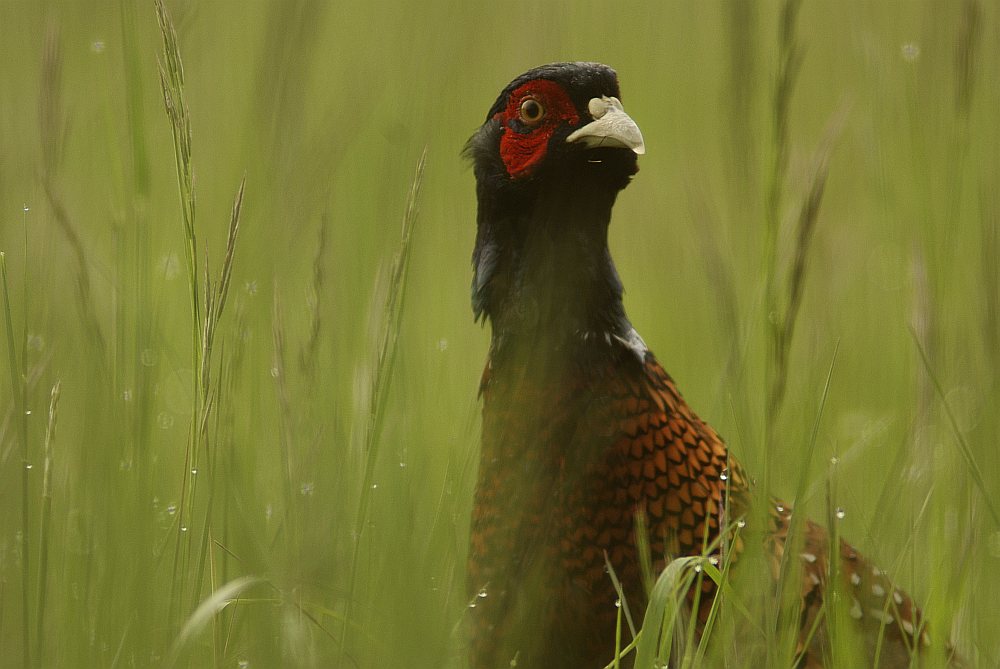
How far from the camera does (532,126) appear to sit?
2.63 meters

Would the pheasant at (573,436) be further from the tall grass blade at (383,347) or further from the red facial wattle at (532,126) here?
the tall grass blade at (383,347)

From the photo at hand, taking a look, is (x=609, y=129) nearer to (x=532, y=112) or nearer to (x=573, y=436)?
(x=532, y=112)

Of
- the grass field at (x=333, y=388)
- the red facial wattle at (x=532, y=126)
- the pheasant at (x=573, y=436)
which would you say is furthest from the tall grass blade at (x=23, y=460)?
the red facial wattle at (x=532, y=126)

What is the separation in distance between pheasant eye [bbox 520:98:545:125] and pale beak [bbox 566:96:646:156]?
11 cm

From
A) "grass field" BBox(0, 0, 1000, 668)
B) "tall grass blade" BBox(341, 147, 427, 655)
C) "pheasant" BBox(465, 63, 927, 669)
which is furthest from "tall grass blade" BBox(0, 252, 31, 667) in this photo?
"pheasant" BBox(465, 63, 927, 669)

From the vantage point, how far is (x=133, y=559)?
1848 mm

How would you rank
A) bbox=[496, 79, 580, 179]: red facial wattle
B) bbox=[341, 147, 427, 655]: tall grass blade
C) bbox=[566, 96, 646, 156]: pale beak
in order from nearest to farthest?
bbox=[341, 147, 427, 655]: tall grass blade
bbox=[566, 96, 646, 156]: pale beak
bbox=[496, 79, 580, 179]: red facial wattle

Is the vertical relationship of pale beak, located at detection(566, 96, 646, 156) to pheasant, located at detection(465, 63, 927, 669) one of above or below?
above

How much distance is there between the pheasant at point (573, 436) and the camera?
2262mm

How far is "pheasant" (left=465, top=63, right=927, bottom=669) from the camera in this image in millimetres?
2262

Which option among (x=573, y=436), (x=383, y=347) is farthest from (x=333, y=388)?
(x=383, y=347)

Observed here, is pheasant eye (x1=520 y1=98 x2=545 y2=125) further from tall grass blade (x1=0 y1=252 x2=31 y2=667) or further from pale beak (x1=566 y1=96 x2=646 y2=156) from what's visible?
tall grass blade (x1=0 y1=252 x2=31 y2=667)

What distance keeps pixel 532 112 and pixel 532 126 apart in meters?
0.03

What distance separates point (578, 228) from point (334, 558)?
1.05 m
